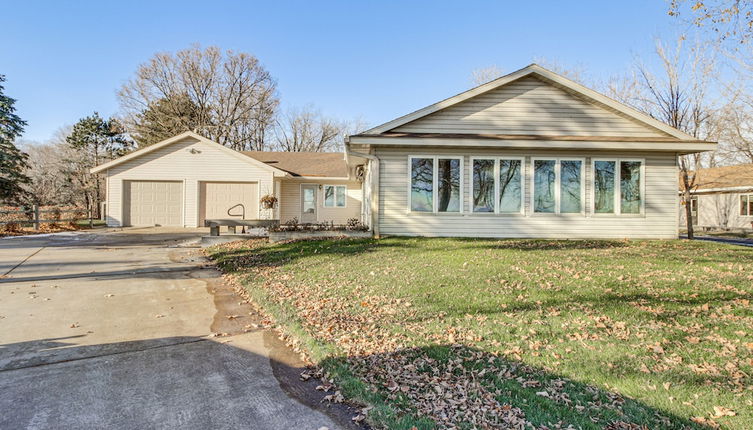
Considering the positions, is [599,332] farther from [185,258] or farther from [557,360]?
[185,258]

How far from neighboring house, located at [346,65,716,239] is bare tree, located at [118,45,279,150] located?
2525cm

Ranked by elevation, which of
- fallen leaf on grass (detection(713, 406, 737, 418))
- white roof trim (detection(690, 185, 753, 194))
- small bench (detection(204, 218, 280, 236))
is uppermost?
white roof trim (detection(690, 185, 753, 194))

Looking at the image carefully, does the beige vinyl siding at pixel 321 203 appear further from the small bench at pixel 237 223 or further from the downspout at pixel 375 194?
the downspout at pixel 375 194

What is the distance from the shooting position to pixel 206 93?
32.0 meters

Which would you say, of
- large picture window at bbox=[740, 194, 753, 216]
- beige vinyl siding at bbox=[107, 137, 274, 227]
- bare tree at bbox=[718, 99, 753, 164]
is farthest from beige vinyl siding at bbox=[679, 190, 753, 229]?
beige vinyl siding at bbox=[107, 137, 274, 227]

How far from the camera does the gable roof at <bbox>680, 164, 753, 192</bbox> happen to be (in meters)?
22.3

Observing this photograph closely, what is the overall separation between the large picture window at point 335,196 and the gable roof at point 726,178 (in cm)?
1978

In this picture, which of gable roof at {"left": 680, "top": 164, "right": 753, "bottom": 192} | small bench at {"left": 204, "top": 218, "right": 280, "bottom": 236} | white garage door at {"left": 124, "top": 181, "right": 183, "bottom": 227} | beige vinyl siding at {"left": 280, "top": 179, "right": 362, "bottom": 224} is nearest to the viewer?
small bench at {"left": 204, "top": 218, "right": 280, "bottom": 236}

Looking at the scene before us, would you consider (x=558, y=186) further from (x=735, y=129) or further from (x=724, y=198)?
(x=724, y=198)

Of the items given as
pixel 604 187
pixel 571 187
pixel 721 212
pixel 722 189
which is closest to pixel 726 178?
pixel 722 189

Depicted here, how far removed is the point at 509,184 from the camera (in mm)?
11188

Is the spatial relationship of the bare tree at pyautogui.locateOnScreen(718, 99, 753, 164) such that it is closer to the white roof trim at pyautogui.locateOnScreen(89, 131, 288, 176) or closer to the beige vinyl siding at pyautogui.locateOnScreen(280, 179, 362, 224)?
the beige vinyl siding at pyautogui.locateOnScreen(280, 179, 362, 224)

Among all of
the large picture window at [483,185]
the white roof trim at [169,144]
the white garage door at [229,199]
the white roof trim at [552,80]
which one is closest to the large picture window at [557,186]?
the large picture window at [483,185]

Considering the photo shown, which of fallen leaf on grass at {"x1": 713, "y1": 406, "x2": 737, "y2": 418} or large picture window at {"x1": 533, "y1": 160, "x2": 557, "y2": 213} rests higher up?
large picture window at {"x1": 533, "y1": 160, "x2": 557, "y2": 213}
